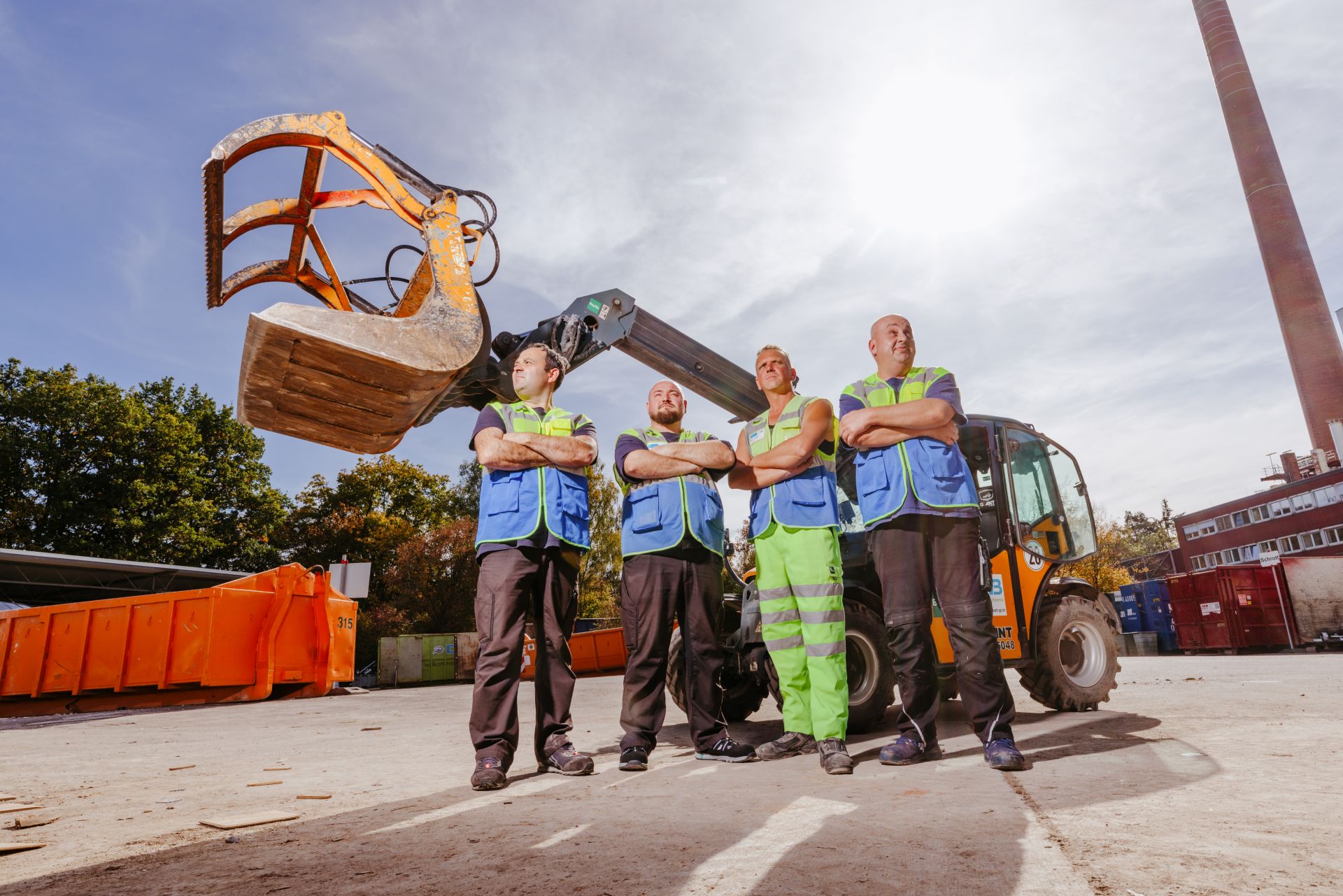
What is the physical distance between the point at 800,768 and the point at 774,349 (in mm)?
1995

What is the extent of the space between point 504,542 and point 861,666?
2.52 meters

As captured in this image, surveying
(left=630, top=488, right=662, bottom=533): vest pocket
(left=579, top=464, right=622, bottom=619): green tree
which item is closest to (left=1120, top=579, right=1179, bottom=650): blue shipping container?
(left=579, top=464, right=622, bottom=619): green tree

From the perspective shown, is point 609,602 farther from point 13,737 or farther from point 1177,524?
point 1177,524

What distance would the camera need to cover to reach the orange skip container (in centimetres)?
1030

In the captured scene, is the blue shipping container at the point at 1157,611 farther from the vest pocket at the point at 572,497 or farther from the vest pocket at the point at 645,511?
the vest pocket at the point at 572,497

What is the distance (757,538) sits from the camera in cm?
357

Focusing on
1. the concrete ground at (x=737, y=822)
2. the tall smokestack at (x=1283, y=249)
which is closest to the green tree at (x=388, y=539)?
the concrete ground at (x=737, y=822)

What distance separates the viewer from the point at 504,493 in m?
3.21

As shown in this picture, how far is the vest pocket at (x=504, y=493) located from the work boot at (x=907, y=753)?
1.90m

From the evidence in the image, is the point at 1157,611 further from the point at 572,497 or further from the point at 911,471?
the point at 572,497

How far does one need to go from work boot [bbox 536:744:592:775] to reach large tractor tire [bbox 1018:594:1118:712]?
10.2 feet

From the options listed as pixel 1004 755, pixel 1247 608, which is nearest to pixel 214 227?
pixel 1004 755

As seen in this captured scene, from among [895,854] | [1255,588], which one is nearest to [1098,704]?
[895,854]

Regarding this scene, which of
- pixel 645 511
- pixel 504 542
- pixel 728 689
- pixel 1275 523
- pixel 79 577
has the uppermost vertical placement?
pixel 1275 523
